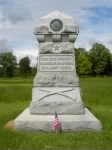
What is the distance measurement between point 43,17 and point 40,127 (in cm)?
370

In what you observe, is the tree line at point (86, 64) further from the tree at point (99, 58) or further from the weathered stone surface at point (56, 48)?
the weathered stone surface at point (56, 48)

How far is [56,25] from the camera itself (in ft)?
41.2

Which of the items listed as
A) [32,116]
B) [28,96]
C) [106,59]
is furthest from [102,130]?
[106,59]

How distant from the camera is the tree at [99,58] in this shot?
98.4 meters

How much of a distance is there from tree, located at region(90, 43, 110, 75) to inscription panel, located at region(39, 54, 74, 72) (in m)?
85.5

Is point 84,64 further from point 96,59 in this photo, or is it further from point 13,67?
point 13,67

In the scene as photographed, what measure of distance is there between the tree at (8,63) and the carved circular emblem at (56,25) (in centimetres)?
8754

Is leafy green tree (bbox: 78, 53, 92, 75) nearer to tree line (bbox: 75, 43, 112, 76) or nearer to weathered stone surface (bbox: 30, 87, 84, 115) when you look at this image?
tree line (bbox: 75, 43, 112, 76)

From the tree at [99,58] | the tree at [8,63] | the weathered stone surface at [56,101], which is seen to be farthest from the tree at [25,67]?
the weathered stone surface at [56,101]

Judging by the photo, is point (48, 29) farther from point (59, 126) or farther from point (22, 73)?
point (22, 73)

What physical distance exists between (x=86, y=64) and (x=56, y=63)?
7957 centimetres

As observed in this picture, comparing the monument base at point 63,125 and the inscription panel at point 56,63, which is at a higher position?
the inscription panel at point 56,63

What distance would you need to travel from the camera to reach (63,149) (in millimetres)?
8617

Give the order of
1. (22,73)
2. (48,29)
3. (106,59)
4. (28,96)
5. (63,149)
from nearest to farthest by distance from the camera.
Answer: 1. (63,149)
2. (48,29)
3. (28,96)
4. (22,73)
5. (106,59)
